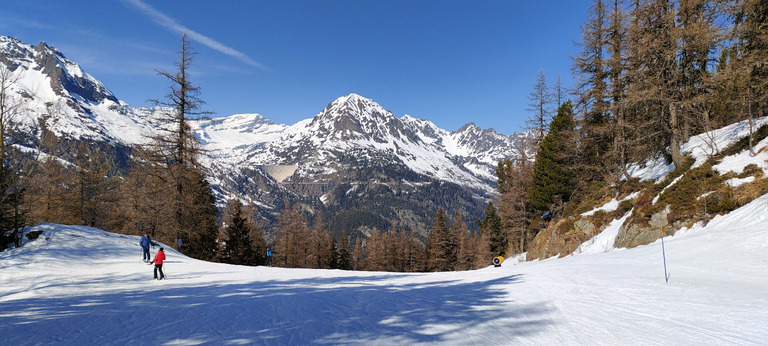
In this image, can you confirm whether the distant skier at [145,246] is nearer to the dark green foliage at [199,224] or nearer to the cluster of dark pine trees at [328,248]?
the dark green foliage at [199,224]

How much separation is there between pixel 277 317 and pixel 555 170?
29041mm

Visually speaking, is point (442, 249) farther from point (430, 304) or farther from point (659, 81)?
point (430, 304)

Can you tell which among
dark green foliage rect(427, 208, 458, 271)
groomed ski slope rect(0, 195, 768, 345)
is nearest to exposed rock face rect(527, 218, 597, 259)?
groomed ski slope rect(0, 195, 768, 345)

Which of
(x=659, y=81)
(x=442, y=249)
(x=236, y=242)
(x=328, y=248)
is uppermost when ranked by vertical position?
(x=659, y=81)

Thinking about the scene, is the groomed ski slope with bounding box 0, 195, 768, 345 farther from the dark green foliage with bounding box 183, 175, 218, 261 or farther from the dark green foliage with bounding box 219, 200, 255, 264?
the dark green foliage with bounding box 219, 200, 255, 264

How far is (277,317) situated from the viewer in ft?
26.0

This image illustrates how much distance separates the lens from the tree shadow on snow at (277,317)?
21.2ft

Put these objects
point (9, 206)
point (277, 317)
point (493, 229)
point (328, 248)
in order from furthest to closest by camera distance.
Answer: point (328, 248)
point (493, 229)
point (9, 206)
point (277, 317)

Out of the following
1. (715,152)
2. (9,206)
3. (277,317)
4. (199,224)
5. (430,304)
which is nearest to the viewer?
(277,317)

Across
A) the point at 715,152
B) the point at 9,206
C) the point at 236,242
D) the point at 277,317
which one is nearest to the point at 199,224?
the point at 236,242

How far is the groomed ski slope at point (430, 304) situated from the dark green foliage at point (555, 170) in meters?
15.6

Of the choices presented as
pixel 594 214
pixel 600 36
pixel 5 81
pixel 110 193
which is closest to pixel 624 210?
pixel 594 214

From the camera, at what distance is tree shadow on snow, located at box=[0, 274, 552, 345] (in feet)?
21.2

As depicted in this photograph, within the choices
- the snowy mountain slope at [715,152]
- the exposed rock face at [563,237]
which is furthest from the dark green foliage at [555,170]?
the snowy mountain slope at [715,152]
